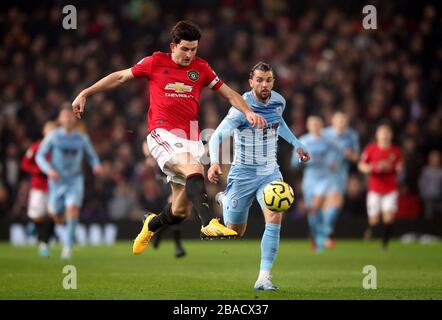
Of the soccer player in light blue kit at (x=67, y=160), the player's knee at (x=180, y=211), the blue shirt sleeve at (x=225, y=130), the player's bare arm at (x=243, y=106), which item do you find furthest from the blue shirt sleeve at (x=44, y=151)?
the player's bare arm at (x=243, y=106)

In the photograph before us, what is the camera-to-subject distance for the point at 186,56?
9469 mm

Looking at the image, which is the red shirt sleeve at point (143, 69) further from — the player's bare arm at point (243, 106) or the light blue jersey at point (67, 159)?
the light blue jersey at point (67, 159)

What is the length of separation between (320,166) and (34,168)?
18.5 feet

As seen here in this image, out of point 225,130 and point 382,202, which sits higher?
point 225,130

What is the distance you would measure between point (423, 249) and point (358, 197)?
3.76 metres

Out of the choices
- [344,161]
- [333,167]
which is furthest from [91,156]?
[344,161]

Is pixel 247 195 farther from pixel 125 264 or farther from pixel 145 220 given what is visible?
pixel 125 264

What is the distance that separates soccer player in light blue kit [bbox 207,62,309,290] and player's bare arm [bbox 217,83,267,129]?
1.68 ft

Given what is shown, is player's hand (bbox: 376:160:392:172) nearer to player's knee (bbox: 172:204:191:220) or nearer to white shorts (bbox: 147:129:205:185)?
player's knee (bbox: 172:204:191:220)

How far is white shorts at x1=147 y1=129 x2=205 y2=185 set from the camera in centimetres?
948

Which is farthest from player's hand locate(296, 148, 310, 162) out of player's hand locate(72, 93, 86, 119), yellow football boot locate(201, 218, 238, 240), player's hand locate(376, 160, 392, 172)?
player's hand locate(376, 160, 392, 172)

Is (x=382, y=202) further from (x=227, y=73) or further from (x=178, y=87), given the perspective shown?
(x=178, y=87)

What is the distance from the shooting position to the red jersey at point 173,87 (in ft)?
31.5

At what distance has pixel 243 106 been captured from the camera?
9.34m
